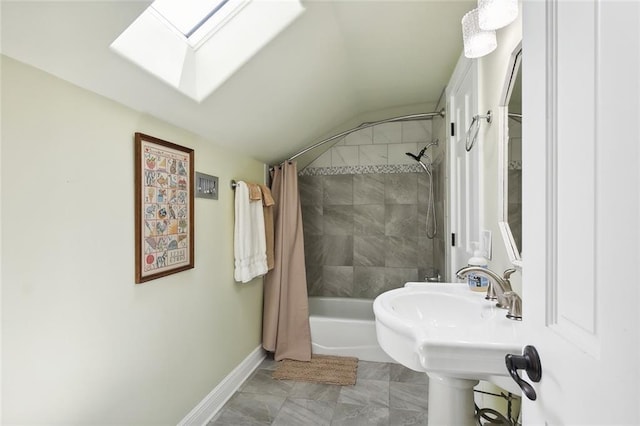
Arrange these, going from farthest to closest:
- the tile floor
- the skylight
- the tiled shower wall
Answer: the tiled shower wall
the tile floor
the skylight

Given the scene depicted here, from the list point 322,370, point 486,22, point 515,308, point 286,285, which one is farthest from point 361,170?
point 515,308

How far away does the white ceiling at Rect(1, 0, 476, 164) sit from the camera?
42.9 inches

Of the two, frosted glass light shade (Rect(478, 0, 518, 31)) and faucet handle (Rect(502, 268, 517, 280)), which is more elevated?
frosted glass light shade (Rect(478, 0, 518, 31))

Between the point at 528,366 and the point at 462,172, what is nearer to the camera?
the point at 528,366

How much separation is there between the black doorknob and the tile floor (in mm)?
1648

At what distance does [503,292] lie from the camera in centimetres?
123

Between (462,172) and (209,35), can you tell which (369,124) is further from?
(209,35)

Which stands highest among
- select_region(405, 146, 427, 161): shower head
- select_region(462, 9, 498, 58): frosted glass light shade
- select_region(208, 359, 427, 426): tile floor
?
→ select_region(462, 9, 498, 58): frosted glass light shade

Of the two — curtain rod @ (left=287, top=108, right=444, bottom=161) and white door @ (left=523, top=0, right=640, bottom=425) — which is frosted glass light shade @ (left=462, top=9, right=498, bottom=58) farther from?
curtain rod @ (left=287, top=108, right=444, bottom=161)

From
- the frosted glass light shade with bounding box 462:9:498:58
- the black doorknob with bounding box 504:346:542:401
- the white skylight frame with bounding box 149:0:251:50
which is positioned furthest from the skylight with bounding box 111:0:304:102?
the black doorknob with bounding box 504:346:542:401

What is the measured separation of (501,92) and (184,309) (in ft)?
6.43

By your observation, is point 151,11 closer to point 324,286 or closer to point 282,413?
point 282,413

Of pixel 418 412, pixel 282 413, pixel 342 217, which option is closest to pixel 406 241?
pixel 342 217

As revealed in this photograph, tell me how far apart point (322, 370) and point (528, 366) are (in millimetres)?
2302
